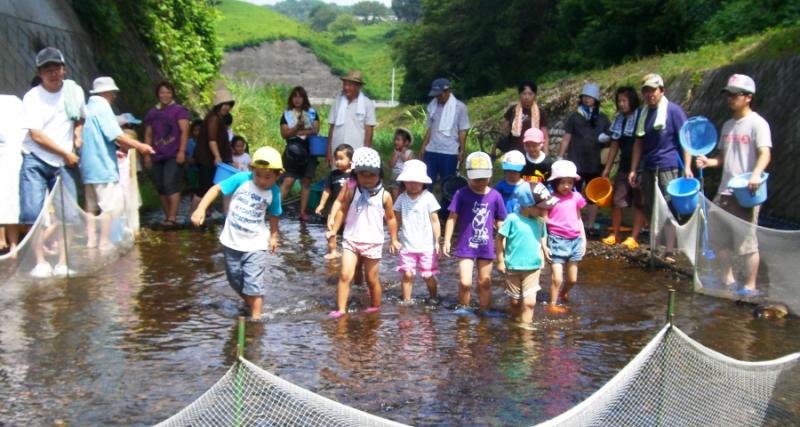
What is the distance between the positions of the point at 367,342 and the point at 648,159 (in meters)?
4.83

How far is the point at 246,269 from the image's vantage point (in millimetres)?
7809

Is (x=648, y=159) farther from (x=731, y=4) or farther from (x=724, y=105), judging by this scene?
(x=731, y=4)

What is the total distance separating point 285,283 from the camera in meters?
9.67

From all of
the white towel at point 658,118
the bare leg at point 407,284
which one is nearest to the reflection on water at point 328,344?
the bare leg at point 407,284

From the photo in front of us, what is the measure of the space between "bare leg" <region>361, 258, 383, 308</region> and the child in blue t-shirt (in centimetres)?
131

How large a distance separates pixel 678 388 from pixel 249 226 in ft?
13.3

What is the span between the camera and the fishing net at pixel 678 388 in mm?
4656

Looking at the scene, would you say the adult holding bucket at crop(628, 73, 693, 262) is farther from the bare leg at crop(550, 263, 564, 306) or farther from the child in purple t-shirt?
the child in purple t-shirt

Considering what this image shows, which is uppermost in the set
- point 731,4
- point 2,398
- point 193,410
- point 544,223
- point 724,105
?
point 731,4

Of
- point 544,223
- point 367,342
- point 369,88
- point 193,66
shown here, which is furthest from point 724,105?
point 369,88

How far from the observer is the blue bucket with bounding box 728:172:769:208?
870cm

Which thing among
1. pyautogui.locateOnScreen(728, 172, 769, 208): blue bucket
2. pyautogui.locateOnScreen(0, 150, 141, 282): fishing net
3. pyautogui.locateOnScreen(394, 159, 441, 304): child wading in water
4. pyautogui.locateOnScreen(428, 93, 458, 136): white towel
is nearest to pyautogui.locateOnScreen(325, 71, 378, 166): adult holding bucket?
pyautogui.locateOnScreen(428, 93, 458, 136): white towel

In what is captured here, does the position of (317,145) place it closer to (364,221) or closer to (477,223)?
(364,221)

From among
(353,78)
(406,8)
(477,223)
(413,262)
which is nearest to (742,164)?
(477,223)
